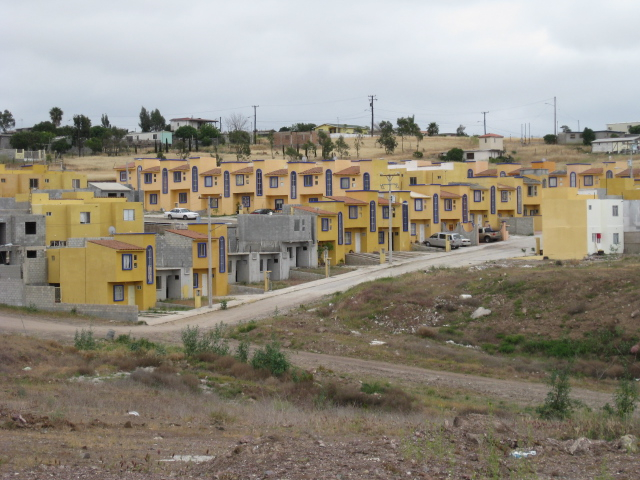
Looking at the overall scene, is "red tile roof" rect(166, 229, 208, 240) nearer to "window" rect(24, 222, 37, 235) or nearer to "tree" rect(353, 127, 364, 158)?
"window" rect(24, 222, 37, 235)

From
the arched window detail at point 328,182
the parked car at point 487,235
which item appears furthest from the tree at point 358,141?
the parked car at point 487,235

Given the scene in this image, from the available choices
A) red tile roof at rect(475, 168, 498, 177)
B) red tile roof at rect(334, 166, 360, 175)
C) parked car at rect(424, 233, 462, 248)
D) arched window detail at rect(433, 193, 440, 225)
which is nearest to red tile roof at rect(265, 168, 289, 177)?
red tile roof at rect(334, 166, 360, 175)

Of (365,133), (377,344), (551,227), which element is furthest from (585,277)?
(365,133)

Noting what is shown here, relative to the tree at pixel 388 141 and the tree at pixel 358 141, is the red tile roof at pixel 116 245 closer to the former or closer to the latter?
the tree at pixel 358 141

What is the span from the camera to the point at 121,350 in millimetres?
32125

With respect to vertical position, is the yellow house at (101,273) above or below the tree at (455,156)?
below

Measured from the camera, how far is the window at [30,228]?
52.6 meters

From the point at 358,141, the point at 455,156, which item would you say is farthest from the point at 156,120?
the point at 455,156

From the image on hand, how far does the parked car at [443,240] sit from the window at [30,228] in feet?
93.0

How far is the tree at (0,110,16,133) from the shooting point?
15375cm

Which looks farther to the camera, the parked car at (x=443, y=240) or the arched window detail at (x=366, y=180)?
the arched window detail at (x=366, y=180)

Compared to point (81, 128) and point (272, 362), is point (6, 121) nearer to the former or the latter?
point (81, 128)

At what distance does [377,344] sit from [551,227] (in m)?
21.5

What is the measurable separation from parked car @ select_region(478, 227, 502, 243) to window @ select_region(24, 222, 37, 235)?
33.7m
